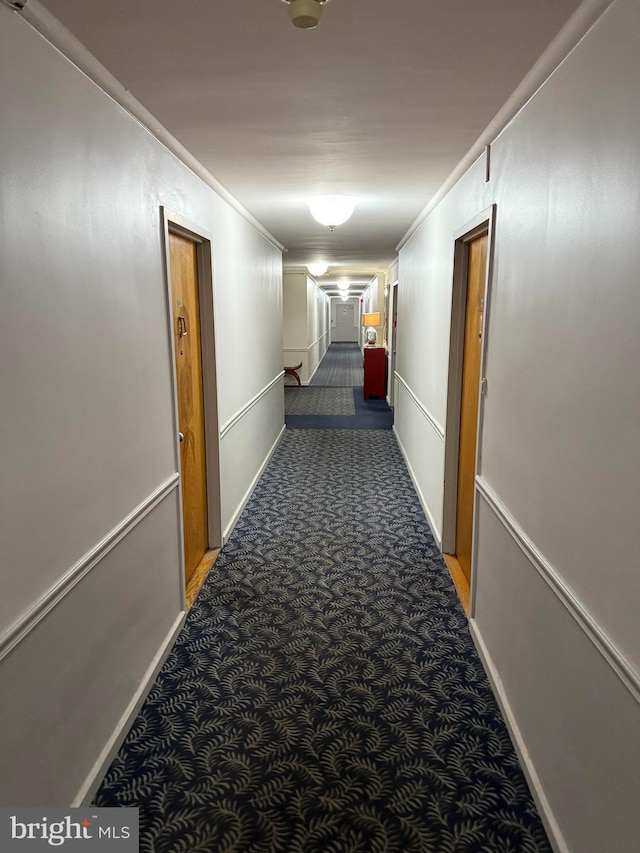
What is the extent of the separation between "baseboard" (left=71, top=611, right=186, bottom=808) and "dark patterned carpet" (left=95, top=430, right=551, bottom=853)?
0.04 metres

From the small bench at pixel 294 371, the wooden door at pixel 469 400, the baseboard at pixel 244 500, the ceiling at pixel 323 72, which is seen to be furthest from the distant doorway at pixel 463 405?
the small bench at pixel 294 371

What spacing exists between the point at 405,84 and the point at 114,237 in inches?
46.4

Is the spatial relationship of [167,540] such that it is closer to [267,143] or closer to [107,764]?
[107,764]

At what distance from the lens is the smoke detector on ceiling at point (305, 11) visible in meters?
1.40

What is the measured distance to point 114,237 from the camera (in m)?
2.05

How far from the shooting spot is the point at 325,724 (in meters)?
2.23

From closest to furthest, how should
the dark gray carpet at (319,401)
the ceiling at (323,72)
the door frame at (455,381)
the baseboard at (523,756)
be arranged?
1. the ceiling at (323,72)
2. the baseboard at (523,756)
3. the door frame at (455,381)
4. the dark gray carpet at (319,401)

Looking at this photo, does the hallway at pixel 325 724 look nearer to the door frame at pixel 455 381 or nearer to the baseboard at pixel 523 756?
the baseboard at pixel 523 756

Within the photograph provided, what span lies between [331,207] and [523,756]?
3.36 meters

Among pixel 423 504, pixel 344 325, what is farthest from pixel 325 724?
pixel 344 325

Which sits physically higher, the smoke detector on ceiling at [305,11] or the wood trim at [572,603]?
the smoke detector on ceiling at [305,11]

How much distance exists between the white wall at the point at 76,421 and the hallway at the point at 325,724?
25cm

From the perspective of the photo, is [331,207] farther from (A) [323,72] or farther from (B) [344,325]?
(B) [344,325]

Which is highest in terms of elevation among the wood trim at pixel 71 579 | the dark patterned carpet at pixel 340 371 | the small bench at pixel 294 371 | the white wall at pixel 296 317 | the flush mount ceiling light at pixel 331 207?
the flush mount ceiling light at pixel 331 207
